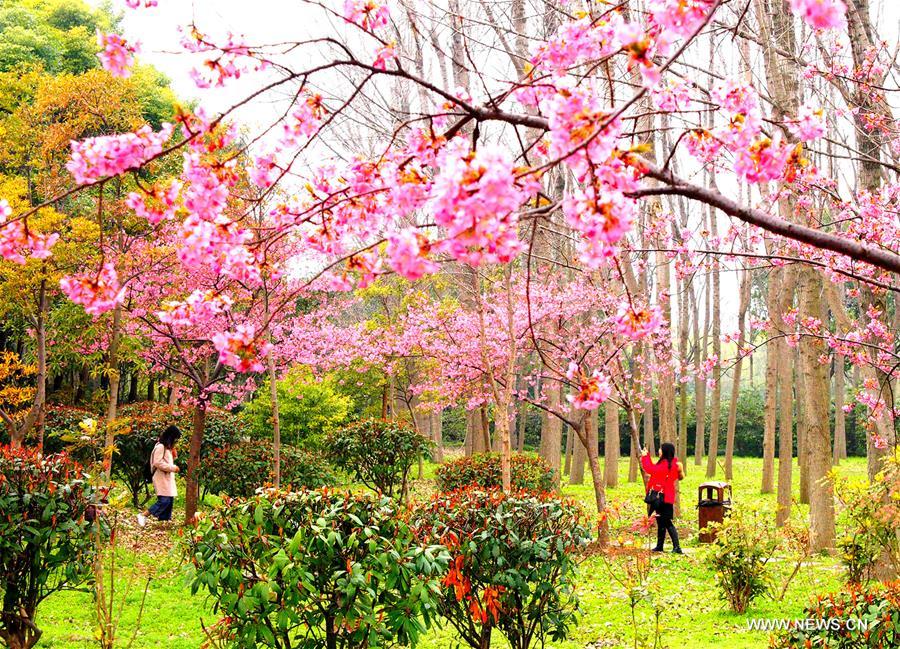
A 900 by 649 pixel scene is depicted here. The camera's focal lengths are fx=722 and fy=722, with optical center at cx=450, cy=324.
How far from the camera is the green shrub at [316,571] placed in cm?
333

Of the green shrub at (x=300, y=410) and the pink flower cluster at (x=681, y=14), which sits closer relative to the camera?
the pink flower cluster at (x=681, y=14)

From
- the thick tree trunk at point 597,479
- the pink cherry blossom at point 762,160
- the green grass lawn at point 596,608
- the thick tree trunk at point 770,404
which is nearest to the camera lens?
the pink cherry blossom at point 762,160

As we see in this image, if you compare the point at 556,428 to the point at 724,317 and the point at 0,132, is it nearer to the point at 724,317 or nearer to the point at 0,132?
the point at 0,132

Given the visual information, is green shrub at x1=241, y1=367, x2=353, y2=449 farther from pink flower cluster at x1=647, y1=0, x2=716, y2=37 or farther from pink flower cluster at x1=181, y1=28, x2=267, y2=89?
pink flower cluster at x1=647, y1=0, x2=716, y2=37

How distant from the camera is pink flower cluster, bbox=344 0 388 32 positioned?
2604 millimetres

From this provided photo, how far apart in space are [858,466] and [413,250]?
854 inches

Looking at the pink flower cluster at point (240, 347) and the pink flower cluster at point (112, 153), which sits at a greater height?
the pink flower cluster at point (112, 153)

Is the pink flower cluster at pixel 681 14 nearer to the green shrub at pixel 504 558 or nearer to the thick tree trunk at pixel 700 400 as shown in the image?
the green shrub at pixel 504 558

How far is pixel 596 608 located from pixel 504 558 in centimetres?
245

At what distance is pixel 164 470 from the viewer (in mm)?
8133

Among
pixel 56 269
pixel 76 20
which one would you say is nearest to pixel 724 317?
pixel 76 20

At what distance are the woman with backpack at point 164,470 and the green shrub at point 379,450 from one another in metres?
2.16

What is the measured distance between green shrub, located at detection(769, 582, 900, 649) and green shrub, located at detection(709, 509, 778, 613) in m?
2.66

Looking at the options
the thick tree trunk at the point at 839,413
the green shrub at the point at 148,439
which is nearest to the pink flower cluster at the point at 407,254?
the green shrub at the point at 148,439
